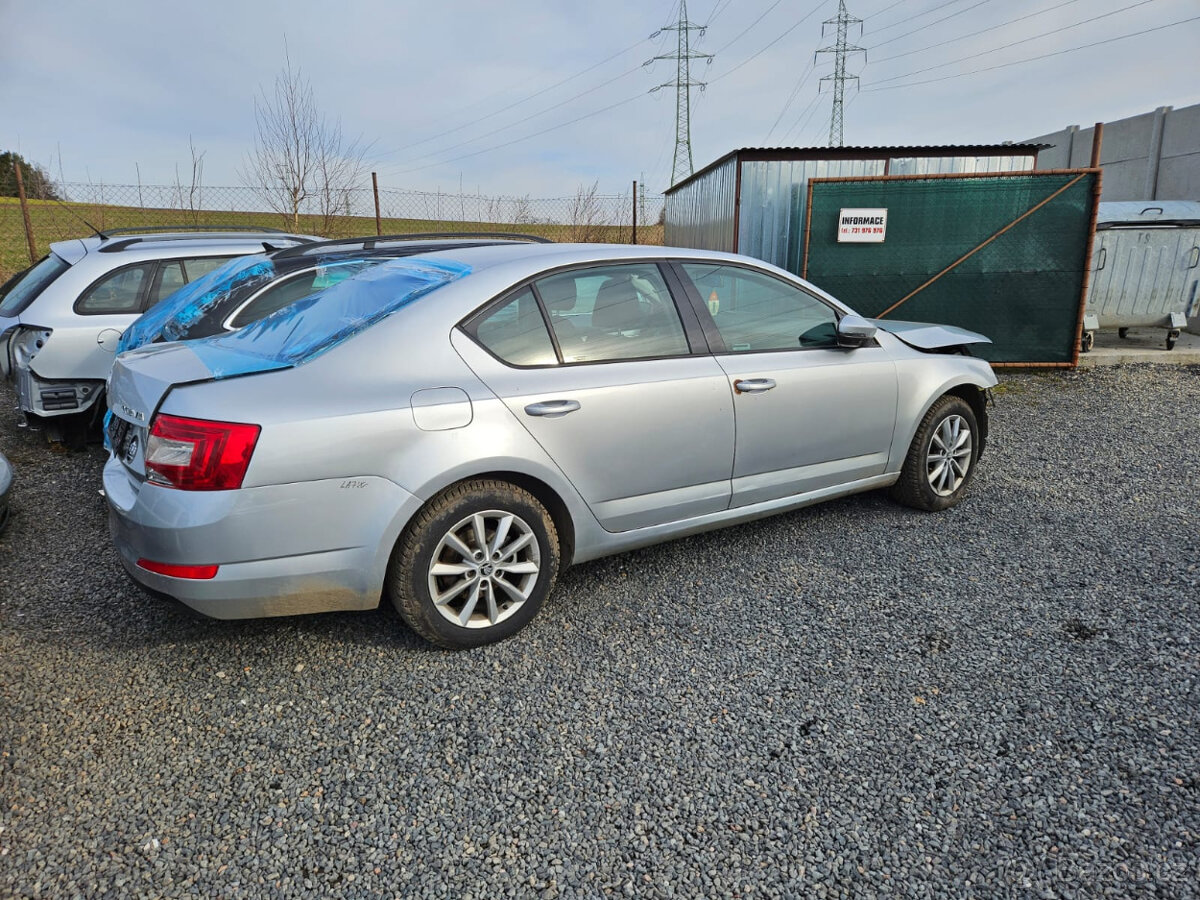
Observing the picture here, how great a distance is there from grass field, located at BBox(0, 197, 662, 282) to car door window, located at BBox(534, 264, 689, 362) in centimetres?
968

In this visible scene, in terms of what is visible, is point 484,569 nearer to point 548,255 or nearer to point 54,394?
point 548,255

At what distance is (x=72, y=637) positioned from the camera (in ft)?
10.5

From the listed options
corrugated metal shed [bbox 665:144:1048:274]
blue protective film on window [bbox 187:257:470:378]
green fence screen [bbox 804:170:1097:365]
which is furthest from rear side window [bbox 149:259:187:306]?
corrugated metal shed [bbox 665:144:1048:274]

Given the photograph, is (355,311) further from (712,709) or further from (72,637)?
(712,709)

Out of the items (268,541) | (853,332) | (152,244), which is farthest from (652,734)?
(152,244)

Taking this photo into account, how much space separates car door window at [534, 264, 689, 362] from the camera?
327 cm

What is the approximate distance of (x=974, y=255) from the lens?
8.60 m

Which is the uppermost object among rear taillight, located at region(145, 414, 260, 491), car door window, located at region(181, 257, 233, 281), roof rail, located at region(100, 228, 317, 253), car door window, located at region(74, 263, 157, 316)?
roof rail, located at region(100, 228, 317, 253)

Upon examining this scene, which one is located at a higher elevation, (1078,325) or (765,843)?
(1078,325)

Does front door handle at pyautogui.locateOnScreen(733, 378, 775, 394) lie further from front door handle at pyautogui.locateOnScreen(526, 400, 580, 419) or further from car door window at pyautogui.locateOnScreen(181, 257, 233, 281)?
car door window at pyautogui.locateOnScreen(181, 257, 233, 281)

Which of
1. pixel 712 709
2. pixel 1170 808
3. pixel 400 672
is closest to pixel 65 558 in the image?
pixel 400 672

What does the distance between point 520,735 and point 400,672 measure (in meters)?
0.62

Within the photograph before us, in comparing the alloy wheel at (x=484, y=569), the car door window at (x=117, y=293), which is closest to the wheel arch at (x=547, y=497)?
the alloy wheel at (x=484, y=569)

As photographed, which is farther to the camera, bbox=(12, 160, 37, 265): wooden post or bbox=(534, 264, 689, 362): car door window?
bbox=(12, 160, 37, 265): wooden post
